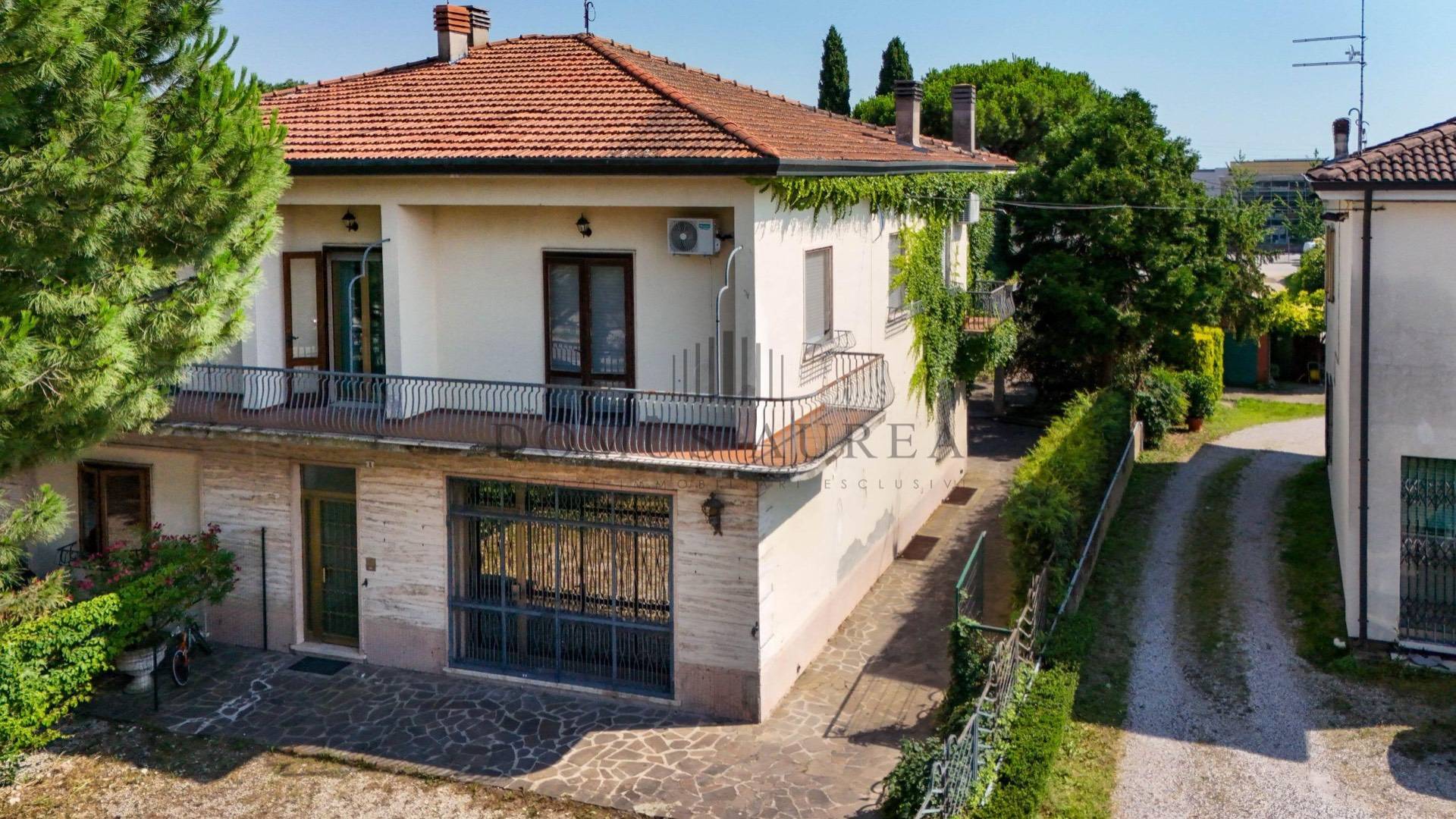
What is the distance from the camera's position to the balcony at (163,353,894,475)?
13.4 metres

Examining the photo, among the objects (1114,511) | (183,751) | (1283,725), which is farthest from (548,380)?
(1114,511)

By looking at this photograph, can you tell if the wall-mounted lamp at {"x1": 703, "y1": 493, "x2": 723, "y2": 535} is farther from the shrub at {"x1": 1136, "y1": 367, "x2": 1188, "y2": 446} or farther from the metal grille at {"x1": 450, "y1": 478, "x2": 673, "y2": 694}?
the shrub at {"x1": 1136, "y1": 367, "x2": 1188, "y2": 446}

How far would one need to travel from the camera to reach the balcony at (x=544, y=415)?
1337cm

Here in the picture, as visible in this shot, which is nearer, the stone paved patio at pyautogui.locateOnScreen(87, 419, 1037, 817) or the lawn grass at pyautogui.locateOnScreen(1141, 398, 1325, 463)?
the stone paved patio at pyautogui.locateOnScreen(87, 419, 1037, 817)

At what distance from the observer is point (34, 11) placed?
957cm

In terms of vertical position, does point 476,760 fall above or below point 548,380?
below

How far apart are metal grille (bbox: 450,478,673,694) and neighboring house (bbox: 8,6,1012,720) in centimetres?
3

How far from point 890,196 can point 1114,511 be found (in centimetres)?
702

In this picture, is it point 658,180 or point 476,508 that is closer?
point 658,180

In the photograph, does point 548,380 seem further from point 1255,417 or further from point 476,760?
point 1255,417

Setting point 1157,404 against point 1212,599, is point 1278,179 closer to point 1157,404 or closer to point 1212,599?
point 1157,404

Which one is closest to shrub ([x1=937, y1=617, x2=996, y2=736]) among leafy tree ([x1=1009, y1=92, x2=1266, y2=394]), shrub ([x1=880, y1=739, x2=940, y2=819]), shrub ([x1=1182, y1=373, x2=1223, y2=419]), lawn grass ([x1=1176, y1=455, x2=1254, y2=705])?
shrub ([x1=880, y1=739, x2=940, y2=819])

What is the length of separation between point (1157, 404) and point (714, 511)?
1570 centimetres

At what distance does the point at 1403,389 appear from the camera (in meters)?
14.2
